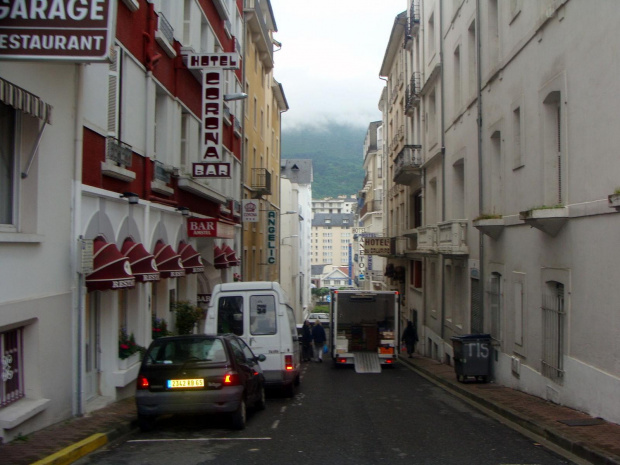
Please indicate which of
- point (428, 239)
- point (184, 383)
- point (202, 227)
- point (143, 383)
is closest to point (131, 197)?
point (143, 383)

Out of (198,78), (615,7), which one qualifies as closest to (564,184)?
(615,7)

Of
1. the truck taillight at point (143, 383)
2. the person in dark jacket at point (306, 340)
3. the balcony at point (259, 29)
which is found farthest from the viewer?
the balcony at point (259, 29)

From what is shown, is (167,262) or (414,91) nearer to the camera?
(167,262)

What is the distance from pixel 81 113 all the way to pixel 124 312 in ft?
16.3

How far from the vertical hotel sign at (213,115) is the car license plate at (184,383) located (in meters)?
9.71

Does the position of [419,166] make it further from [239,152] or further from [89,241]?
[89,241]

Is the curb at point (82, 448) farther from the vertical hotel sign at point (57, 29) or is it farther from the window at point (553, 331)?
the window at point (553, 331)

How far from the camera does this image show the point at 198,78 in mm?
20281

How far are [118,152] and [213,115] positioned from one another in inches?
264

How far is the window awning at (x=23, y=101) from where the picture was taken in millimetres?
7742

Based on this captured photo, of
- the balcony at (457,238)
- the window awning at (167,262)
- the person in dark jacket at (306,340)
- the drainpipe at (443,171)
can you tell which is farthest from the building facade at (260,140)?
the window awning at (167,262)

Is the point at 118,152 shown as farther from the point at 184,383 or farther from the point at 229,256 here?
the point at 229,256

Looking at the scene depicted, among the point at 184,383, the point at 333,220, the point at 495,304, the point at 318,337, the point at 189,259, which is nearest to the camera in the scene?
the point at 184,383

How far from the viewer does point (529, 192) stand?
1423 cm
